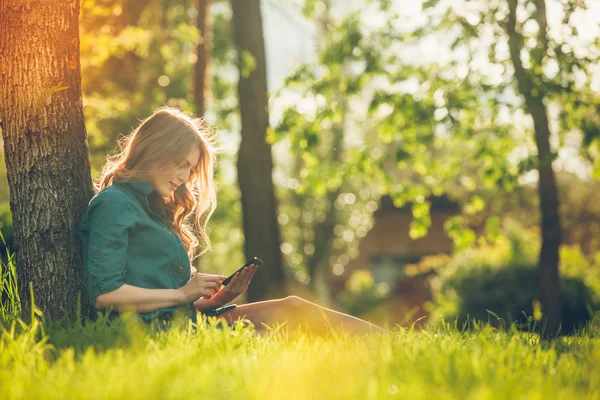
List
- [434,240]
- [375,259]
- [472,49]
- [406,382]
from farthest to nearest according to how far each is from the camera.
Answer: [375,259] → [434,240] → [472,49] → [406,382]

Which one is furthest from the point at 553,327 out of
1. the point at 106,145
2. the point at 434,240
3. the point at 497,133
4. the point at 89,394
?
the point at 434,240

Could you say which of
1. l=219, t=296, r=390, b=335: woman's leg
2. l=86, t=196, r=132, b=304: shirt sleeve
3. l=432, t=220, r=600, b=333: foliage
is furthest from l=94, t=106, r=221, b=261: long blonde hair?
l=432, t=220, r=600, b=333: foliage

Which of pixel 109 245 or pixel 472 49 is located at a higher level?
pixel 472 49

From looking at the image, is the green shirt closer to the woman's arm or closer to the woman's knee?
the woman's arm

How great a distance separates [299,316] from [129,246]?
3.61 feet

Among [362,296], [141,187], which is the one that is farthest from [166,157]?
[362,296]

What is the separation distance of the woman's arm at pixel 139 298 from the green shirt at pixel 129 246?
4cm

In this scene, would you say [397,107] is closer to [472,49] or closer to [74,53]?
[472,49]

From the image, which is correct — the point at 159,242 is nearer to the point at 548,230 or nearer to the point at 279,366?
the point at 279,366

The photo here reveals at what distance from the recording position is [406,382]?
2525mm

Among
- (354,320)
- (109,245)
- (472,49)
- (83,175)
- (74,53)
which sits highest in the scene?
(472,49)

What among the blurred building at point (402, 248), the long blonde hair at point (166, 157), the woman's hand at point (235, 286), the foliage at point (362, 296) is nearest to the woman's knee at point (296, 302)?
the woman's hand at point (235, 286)

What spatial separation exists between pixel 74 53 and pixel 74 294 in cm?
151

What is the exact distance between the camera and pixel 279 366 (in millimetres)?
2809
